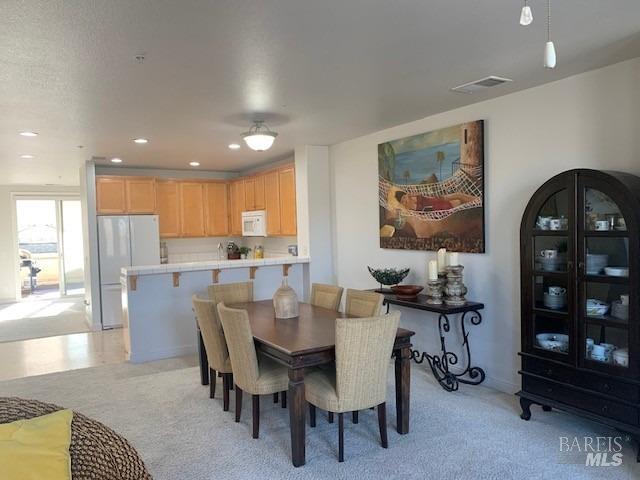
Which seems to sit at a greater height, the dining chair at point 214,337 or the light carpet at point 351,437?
the dining chair at point 214,337

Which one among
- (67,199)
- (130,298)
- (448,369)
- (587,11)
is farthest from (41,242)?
(587,11)

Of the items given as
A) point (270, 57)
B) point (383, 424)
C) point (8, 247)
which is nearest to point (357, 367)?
point (383, 424)

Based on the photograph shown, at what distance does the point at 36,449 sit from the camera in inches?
59.7

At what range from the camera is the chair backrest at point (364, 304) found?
360cm

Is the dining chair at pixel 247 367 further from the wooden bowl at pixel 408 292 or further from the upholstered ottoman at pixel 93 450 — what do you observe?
the wooden bowl at pixel 408 292

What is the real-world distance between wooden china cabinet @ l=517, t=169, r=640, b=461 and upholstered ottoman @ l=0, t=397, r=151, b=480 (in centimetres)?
269

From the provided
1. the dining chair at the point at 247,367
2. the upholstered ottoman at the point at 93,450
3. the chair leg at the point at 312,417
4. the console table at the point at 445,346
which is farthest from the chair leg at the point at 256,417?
the console table at the point at 445,346

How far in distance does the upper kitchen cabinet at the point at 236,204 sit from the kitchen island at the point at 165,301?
2.24m

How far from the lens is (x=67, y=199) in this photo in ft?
34.8

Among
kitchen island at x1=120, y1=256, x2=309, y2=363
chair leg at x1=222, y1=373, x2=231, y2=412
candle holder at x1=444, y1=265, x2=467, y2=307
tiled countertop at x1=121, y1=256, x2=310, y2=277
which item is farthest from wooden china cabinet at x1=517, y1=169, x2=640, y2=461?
kitchen island at x1=120, y1=256, x2=309, y2=363

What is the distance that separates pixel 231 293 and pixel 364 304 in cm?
141

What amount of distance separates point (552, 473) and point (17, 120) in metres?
4.86

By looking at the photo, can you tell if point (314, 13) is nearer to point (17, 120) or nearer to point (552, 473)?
point (552, 473)

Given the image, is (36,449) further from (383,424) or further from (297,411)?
(383,424)
